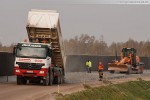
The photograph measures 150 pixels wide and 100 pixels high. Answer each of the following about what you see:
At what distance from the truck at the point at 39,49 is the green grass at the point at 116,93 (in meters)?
3.98

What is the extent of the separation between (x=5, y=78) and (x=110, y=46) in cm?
7496

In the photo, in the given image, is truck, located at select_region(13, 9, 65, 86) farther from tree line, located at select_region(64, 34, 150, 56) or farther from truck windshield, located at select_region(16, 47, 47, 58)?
tree line, located at select_region(64, 34, 150, 56)

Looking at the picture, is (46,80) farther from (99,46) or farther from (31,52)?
(99,46)

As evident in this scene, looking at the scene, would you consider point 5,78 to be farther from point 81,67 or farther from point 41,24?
point 81,67

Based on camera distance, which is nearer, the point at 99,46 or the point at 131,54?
the point at 131,54

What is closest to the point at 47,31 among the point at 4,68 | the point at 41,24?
the point at 41,24

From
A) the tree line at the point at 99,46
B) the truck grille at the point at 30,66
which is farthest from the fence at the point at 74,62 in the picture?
the tree line at the point at 99,46

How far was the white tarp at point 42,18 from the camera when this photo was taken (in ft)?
92.4

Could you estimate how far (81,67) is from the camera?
56.8 meters

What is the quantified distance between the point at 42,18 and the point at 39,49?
6.69 feet

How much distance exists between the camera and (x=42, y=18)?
28531 mm

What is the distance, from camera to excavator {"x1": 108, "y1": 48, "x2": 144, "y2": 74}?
170 feet

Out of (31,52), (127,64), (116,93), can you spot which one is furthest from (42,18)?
(127,64)

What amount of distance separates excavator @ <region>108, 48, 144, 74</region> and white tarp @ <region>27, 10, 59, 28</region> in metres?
24.4
